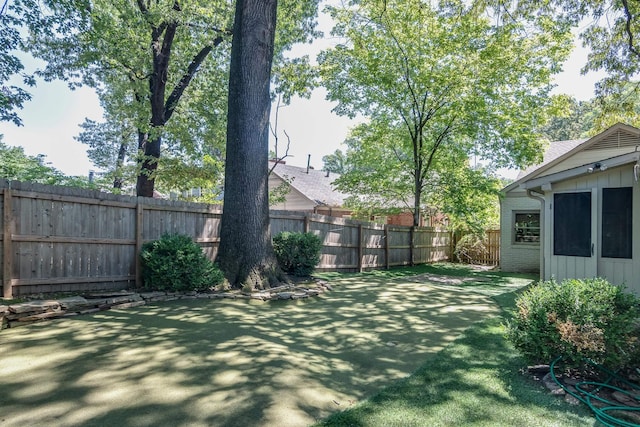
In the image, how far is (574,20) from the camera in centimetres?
910

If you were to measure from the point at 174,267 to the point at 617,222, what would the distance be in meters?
7.60

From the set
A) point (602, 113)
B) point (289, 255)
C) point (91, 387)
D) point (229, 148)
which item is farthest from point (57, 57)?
point (602, 113)

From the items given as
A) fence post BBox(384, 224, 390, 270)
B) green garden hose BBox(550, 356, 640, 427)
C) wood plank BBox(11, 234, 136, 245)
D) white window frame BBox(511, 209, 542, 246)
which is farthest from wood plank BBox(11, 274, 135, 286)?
white window frame BBox(511, 209, 542, 246)

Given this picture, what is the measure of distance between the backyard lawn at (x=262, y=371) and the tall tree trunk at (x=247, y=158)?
4.82ft

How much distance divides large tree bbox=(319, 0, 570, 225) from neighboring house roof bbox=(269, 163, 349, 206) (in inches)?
313

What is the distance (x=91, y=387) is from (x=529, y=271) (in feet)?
44.1

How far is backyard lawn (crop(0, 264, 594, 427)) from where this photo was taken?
2.45m

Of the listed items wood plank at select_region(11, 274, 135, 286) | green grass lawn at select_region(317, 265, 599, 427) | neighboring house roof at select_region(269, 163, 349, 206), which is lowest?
green grass lawn at select_region(317, 265, 599, 427)

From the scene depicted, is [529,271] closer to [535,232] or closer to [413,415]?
[535,232]

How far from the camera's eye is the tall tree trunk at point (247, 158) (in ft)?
22.6

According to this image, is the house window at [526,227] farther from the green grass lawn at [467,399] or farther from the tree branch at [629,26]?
the green grass lawn at [467,399]

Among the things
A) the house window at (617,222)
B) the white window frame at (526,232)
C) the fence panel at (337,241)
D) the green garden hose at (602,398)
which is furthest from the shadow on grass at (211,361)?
the white window frame at (526,232)

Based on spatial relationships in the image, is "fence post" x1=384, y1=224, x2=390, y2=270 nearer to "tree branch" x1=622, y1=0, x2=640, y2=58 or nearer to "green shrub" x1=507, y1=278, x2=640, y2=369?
"tree branch" x1=622, y1=0, x2=640, y2=58

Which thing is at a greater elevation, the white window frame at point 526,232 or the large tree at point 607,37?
the large tree at point 607,37
